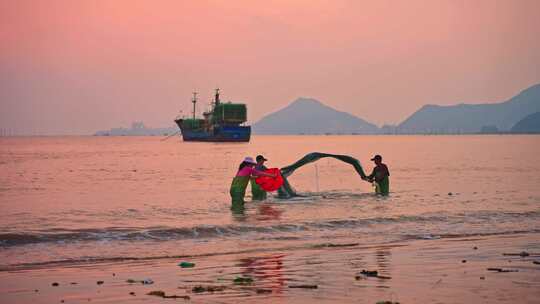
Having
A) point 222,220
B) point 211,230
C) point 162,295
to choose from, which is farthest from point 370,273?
point 222,220

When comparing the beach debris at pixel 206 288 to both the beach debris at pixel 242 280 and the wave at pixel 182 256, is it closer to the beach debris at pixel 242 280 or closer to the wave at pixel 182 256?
the beach debris at pixel 242 280

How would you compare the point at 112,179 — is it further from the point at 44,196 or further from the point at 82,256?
the point at 82,256

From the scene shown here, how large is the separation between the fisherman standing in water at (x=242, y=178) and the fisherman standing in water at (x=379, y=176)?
476 cm

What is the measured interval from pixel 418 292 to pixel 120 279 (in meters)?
4.83

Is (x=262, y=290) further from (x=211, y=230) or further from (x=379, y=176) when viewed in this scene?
(x=379, y=176)

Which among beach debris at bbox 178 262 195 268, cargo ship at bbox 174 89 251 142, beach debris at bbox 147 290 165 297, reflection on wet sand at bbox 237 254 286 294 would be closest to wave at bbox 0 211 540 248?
reflection on wet sand at bbox 237 254 286 294

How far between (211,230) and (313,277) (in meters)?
8.54

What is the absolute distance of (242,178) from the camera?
80.4 feet

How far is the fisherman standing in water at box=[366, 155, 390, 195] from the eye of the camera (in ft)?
94.3

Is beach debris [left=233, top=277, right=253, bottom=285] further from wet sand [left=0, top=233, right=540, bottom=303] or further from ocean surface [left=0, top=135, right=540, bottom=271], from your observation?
ocean surface [left=0, top=135, right=540, bottom=271]

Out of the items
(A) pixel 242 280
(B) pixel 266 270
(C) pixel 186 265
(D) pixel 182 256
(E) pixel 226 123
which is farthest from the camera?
(E) pixel 226 123

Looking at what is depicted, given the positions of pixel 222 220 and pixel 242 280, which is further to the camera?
pixel 222 220

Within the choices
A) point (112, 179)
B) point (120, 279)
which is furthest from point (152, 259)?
point (112, 179)

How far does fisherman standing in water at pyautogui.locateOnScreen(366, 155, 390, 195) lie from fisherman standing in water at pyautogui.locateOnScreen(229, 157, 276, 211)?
4757 millimetres
